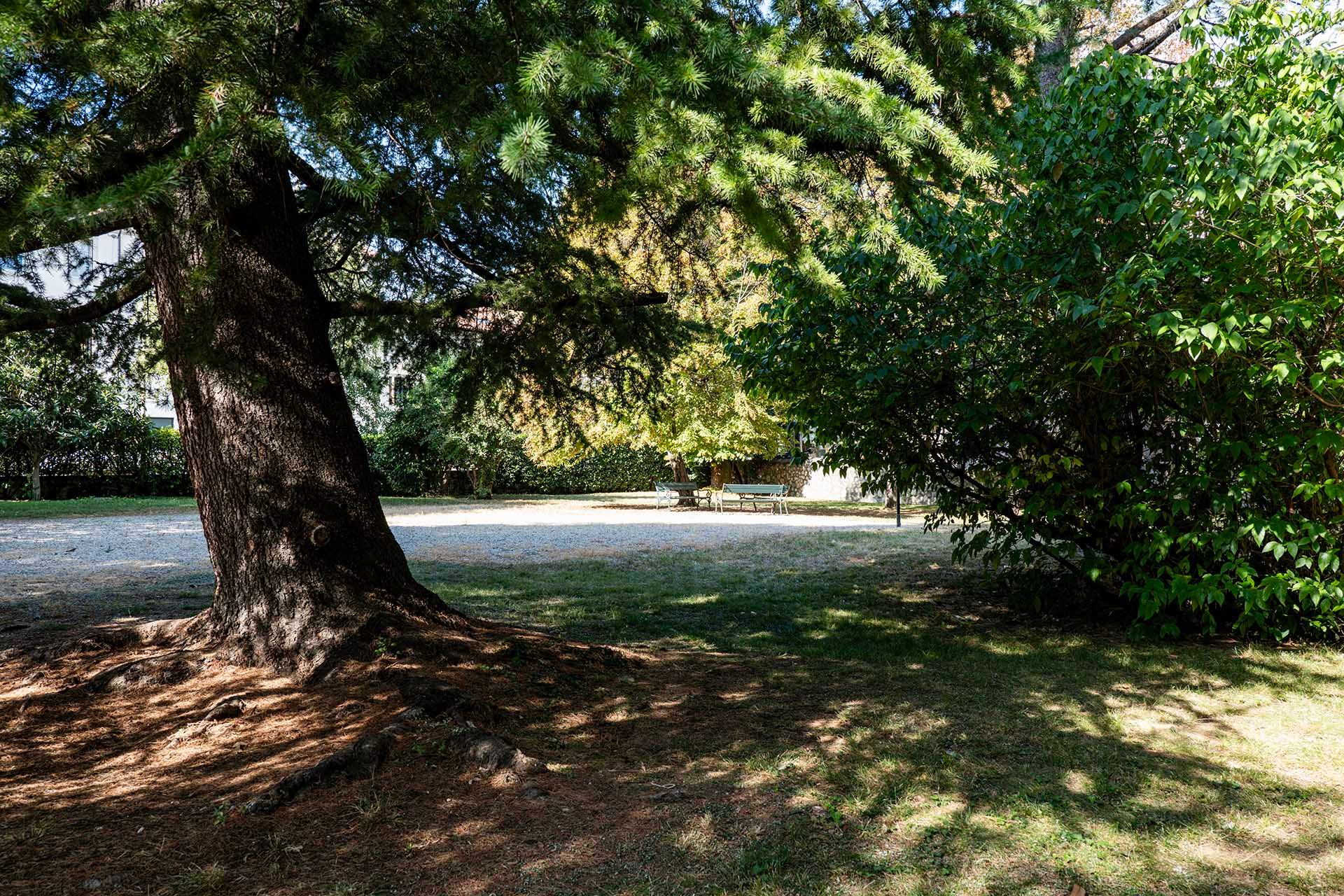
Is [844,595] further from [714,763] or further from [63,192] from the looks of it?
[63,192]

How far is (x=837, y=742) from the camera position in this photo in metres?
4.03

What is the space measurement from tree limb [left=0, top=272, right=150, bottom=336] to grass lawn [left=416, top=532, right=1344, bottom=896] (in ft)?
11.7

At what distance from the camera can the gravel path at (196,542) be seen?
7.92 m

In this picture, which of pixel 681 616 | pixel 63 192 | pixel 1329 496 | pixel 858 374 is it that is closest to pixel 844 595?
pixel 681 616

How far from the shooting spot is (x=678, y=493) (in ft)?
79.6

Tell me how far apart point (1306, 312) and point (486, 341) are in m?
5.03

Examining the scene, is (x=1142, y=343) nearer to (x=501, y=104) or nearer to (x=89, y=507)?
(x=501, y=104)

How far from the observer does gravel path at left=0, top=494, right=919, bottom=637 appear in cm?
792

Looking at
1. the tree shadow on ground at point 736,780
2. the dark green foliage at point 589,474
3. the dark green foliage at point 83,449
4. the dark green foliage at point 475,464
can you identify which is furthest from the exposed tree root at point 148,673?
the dark green foliage at point 589,474

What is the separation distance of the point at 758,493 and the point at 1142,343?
16171 mm

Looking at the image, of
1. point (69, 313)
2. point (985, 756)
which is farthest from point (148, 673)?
point (985, 756)

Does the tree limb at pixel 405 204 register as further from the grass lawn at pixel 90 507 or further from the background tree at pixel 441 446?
the grass lawn at pixel 90 507

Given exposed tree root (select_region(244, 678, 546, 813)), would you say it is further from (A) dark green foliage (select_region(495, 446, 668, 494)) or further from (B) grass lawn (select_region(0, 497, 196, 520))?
(A) dark green foliage (select_region(495, 446, 668, 494))

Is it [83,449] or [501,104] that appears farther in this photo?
[83,449]
